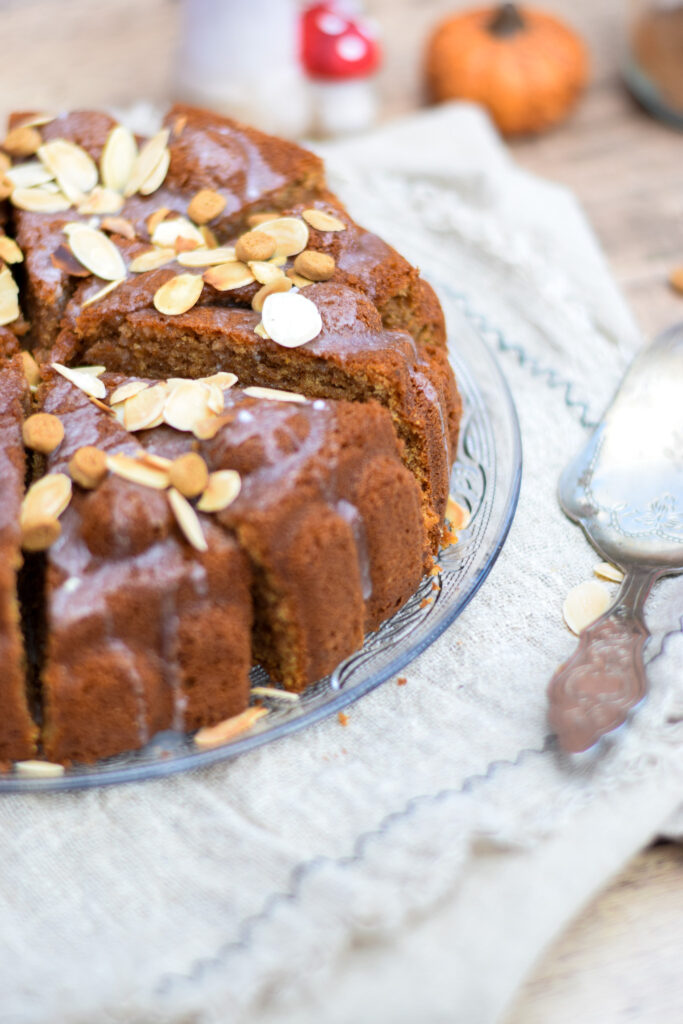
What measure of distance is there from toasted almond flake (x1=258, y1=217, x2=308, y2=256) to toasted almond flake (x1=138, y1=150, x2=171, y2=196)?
38 centimetres

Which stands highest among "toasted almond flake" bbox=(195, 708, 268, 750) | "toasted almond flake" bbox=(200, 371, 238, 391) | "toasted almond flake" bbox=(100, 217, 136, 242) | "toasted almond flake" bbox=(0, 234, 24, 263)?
"toasted almond flake" bbox=(100, 217, 136, 242)

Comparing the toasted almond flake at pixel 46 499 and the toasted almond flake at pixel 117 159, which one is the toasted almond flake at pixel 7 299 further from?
the toasted almond flake at pixel 46 499

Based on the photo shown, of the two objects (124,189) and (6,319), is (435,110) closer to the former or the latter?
(124,189)

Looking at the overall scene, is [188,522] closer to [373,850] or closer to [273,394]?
[273,394]

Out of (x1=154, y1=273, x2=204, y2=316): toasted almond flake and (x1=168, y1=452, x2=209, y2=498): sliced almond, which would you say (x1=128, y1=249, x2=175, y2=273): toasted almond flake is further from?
(x1=168, y1=452, x2=209, y2=498): sliced almond

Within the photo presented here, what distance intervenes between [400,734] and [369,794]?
0.52ft

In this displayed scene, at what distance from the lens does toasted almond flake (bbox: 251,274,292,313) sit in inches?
87.9

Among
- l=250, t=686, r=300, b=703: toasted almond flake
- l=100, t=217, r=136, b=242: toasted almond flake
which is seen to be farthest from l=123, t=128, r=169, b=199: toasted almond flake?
l=250, t=686, r=300, b=703: toasted almond flake

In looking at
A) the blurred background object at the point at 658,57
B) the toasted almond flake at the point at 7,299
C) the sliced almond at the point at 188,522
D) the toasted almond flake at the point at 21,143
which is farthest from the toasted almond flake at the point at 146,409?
the blurred background object at the point at 658,57

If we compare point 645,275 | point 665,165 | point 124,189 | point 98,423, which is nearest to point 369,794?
point 98,423

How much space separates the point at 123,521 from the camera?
1.84 m

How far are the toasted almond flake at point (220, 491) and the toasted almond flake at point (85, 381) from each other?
42 cm

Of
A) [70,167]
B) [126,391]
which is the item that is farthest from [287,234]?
[70,167]

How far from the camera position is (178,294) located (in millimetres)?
2279
